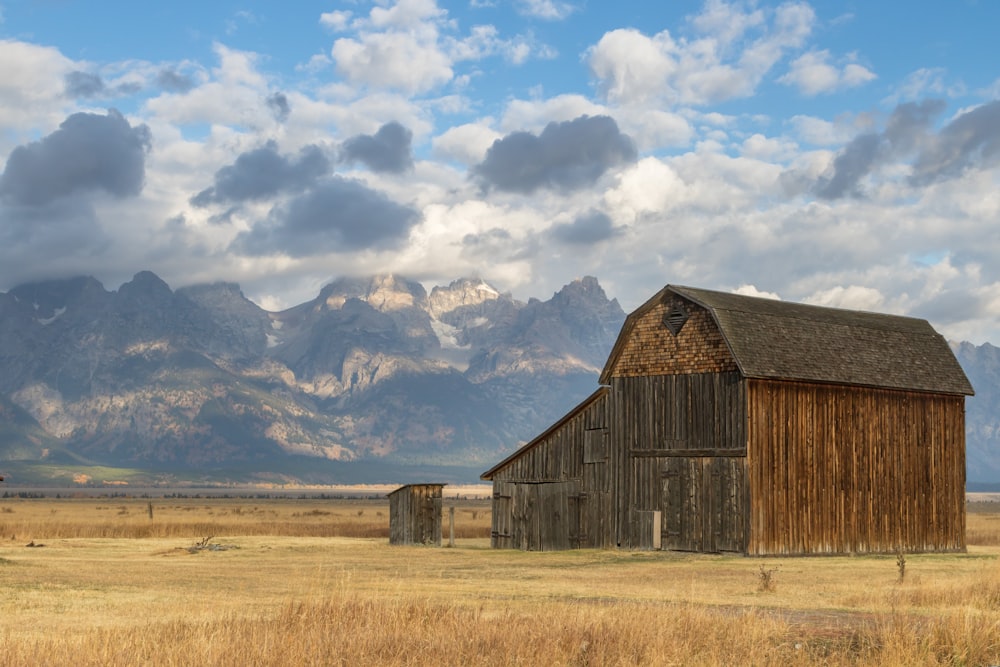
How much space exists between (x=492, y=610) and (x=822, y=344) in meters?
29.9

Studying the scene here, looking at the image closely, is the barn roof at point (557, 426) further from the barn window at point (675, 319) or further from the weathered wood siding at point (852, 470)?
the weathered wood siding at point (852, 470)

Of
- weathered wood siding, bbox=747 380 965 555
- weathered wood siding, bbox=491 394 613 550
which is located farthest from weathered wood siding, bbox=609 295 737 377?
weathered wood siding, bbox=491 394 613 550

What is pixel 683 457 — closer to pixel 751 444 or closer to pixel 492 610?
pixel 751 444

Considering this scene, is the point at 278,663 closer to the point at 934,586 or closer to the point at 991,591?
the point at 991,591

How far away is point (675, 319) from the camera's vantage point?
163ft

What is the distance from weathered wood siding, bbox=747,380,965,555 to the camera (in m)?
47.0

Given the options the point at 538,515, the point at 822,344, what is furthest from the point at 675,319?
the point at 538,515

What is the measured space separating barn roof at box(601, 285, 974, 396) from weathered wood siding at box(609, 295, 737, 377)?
14.2 inches

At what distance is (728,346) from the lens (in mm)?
46812

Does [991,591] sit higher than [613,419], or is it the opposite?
[613,419]

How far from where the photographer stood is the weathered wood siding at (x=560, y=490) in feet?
169

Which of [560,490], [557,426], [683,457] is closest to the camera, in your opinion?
[683,457]

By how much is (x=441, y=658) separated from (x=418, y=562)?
2473 centimetres

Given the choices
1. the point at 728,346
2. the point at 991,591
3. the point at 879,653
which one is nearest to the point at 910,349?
the point at 728,346
